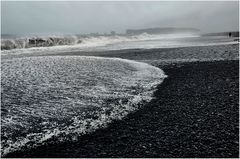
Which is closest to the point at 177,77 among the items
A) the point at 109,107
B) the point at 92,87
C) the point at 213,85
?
the point at 213,85

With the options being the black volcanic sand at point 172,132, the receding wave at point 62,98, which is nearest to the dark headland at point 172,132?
the black volcanic sand at point 172,132

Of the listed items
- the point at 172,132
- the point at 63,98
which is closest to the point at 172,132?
the point at 172,132

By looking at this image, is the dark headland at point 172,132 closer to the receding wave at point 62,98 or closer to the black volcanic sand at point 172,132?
the black volcanic sand at point 172,132

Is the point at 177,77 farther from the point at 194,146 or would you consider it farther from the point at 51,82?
the point at 194,146

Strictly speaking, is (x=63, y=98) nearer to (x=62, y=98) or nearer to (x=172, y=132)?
(x=62, y=98)

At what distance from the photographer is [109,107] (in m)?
7.56

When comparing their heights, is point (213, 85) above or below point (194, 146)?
above

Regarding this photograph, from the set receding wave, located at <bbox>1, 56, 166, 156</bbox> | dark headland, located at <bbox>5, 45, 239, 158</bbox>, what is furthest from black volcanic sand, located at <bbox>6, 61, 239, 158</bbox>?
receding wave, located at <bbox>1, 56, 166, 156</bbox>

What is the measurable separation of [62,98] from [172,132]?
12.1 feet

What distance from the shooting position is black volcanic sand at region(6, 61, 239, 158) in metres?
4.75

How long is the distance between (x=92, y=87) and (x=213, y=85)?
4227 millimetres

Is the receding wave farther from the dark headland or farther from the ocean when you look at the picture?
the dark headland

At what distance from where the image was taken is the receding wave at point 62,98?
5.88 meters

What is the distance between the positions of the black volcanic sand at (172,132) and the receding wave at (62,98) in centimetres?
44
